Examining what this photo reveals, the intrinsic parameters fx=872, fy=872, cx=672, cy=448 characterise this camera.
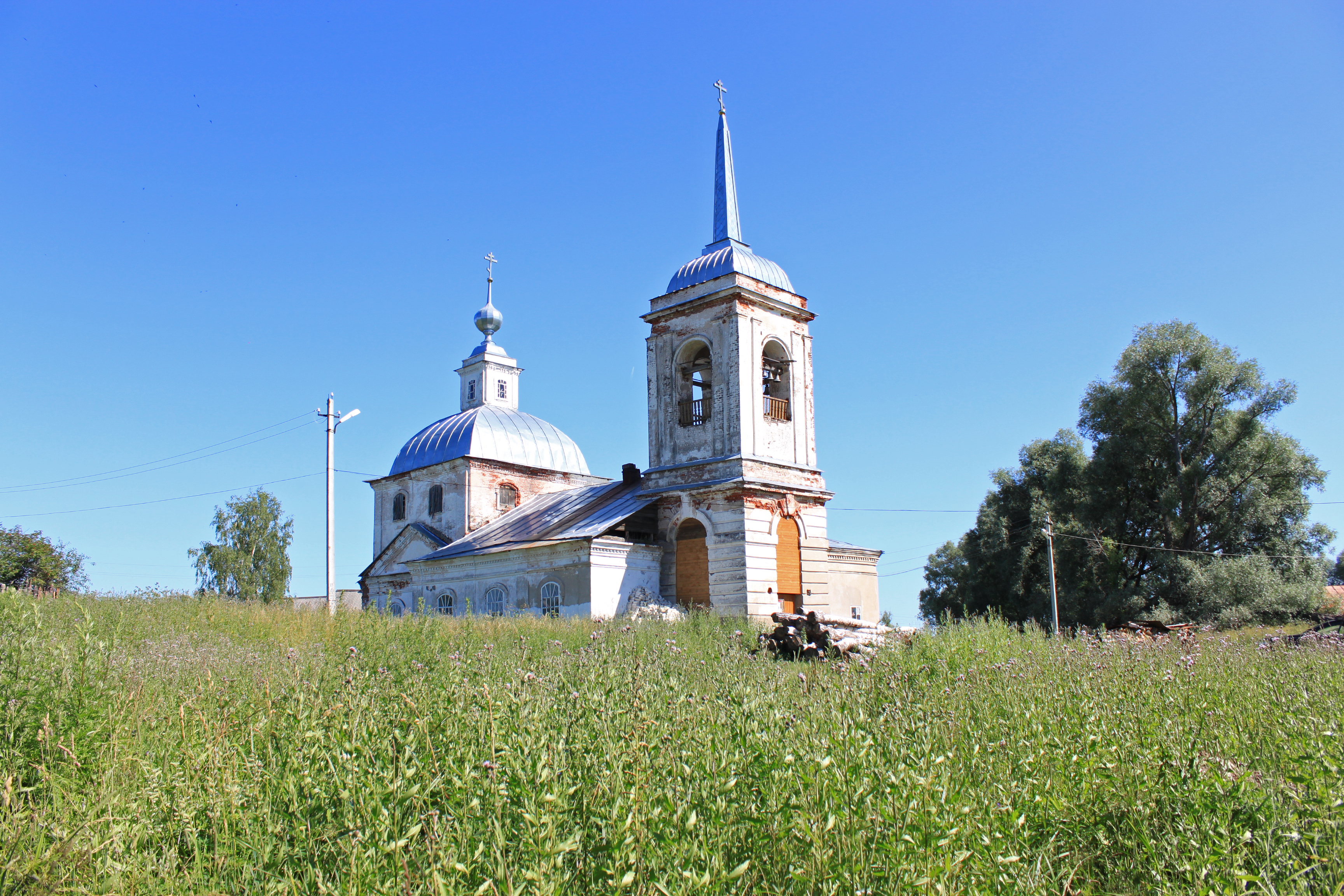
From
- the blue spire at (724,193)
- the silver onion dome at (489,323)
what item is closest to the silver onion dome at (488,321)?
the silver onion dome at (489,323)

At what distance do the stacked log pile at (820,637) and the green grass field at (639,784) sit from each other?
666 centimetres

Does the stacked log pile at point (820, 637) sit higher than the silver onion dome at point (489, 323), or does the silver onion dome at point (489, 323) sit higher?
the silver onion dome at point (489, 323)

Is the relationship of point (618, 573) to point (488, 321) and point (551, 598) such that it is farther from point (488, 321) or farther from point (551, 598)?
point (488, 321)

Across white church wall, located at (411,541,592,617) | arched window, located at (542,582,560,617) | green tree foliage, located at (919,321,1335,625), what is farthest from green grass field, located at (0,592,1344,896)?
green tree foliage, located at (919,321,1335,625)

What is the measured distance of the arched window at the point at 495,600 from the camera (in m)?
22.1

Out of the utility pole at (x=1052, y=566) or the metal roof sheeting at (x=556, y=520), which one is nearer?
the metal roof sheeting at (x=556, y=520)

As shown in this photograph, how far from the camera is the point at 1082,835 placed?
3844 mm

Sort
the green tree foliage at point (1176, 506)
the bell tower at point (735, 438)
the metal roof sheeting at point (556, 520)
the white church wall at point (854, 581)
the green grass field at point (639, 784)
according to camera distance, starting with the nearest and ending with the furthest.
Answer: the green grass field at point (639, 784) → the bell tower at point (735, 438) → the metal roof sheeting at point (556, 520) → the white church wall at point (854, 581) → the green tree foliage at point (1176, 506)

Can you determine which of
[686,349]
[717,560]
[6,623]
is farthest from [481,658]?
[686,349]

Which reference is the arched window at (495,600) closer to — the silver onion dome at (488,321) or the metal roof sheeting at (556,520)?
the metal roof sheeting at (556,520)

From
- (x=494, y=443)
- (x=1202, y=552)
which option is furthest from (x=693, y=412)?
(x=1202, y=552)

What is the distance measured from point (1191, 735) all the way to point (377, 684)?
4.89 m

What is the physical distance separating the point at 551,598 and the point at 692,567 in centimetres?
346

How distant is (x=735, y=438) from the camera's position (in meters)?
20.1
